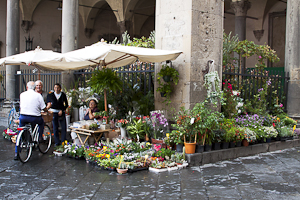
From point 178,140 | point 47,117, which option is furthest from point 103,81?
point 178,140

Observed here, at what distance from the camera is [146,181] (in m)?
4.71

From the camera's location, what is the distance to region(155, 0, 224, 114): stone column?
6.57 metres

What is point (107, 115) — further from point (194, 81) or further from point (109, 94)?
point (194, 81)

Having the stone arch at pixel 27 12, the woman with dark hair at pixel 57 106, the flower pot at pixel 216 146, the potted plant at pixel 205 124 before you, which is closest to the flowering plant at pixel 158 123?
the potted plant at pixel 205 124

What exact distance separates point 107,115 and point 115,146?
3.33 ft

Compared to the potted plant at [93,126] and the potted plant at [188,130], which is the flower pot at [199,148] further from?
the potted plant at [93,126]

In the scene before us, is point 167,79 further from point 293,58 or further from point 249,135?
point 293,58

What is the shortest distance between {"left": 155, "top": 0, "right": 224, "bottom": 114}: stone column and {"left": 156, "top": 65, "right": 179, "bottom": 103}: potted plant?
125 mm

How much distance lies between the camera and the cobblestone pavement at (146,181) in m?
4.12

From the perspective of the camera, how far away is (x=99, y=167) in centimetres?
546

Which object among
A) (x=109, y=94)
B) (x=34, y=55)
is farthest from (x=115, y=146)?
(x=34, y=55)

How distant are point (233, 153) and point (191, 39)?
2.53m

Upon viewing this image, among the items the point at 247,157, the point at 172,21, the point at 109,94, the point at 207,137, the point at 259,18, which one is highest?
the point at 259,18

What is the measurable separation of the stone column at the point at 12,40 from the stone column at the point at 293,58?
31.9 feet
